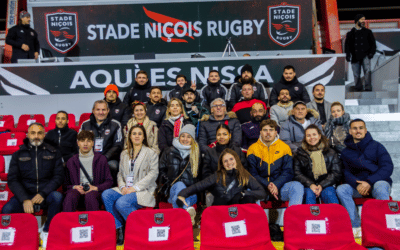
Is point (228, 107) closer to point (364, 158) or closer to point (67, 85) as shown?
point (364, 158)

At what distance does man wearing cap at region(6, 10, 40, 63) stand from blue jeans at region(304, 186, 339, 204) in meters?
6.13

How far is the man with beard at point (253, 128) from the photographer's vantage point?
15.9ft

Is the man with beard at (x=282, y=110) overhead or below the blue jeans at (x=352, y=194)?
overhead

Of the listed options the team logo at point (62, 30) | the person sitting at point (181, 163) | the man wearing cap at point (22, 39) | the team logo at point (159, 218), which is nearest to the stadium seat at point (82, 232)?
the team logo at point (159, 218)

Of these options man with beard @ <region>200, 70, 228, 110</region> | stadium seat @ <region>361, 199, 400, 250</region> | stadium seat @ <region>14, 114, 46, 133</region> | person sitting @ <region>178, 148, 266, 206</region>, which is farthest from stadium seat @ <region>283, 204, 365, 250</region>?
stadium seat @ <region>14, 114, 46, 133</region>

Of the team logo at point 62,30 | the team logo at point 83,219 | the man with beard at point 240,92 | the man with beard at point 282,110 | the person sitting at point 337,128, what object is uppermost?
the team logo at point 62,30

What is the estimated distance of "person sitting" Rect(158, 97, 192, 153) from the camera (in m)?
4.89

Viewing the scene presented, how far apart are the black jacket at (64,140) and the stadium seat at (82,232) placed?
210 cm

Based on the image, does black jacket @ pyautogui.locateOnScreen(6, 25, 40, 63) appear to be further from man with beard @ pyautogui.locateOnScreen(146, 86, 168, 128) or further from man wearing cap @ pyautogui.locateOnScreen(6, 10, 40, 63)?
man with beard @ pyautogui.locateOnScreen(146, 86, 168, 128)

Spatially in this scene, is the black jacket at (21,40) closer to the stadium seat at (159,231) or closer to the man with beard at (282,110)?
the man with beard at (282,110)

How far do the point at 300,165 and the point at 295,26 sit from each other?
216 inches

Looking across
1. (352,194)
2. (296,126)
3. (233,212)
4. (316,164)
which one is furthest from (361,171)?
(233,212)

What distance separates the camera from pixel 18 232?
296 centimetres

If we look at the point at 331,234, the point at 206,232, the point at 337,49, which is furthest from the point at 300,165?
the point at 337,49
